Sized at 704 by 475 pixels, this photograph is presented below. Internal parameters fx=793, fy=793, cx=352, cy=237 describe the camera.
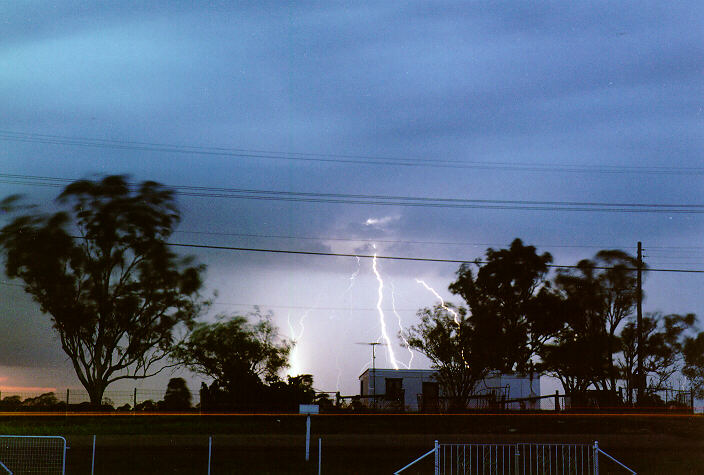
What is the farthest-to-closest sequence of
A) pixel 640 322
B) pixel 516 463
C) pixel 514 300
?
pixel 514 300 → pixel 640 322 → pixel 516 463

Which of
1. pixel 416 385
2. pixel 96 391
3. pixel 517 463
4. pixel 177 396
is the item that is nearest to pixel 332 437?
pixel 177 396

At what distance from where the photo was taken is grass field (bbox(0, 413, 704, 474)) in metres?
25.5

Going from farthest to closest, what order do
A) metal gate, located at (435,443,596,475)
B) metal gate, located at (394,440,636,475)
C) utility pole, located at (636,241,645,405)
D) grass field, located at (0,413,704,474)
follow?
utility pole, located at (636,241,645,405), grass field, located at (0,413,704,474), metal gate, located at (435,443,596,475), metal gate, located at (394,440,636,475)

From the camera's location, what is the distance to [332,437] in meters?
33.9

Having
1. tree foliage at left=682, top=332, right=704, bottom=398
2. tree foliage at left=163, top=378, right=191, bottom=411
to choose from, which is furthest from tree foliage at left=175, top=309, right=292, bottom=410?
tree foliage at left=682, top=332, right=704, bottom=398

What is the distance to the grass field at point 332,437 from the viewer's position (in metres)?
25.5

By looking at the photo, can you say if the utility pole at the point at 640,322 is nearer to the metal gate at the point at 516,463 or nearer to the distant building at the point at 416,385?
the distant building at the point at 416,385

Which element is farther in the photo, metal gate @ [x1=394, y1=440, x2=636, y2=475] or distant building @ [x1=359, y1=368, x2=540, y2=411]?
distant building @ [x1=359, y1=368, x2=540, y2=411]

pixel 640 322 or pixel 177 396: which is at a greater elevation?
pixel 640 322

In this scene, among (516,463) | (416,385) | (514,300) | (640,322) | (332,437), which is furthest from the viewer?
(416,385)

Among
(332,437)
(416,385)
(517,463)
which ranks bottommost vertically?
(517,463)

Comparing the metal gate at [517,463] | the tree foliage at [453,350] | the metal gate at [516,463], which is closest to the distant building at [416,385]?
the tree foliage at [453,350]

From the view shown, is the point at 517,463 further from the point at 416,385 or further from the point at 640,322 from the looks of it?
the point at 416,385

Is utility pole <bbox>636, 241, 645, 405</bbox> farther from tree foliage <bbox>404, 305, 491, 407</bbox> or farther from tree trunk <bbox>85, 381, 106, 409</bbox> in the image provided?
tree trunk <bbox>85, 381, 106, 409</bbox>
